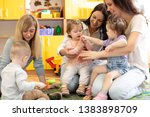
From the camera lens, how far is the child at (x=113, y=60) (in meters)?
1.87

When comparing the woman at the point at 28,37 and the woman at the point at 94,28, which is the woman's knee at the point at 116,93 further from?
the woman at the point at 28,37

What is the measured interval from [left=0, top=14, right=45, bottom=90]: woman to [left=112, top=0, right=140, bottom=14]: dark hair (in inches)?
22.5

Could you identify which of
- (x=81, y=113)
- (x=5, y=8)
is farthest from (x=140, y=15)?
(x=5, y=8)

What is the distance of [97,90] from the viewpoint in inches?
75.6

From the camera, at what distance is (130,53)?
195 cm

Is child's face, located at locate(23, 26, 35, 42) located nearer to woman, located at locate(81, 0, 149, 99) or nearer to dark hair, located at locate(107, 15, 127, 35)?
woman, located at locate(81, 0, 149, 99)

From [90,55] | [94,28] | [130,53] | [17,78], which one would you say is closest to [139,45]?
[130,53]

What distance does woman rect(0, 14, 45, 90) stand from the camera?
1940 millimetres

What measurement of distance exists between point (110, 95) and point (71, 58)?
49 centimetres

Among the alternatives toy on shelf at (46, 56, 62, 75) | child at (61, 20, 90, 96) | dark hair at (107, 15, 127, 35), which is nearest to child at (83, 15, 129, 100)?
dark hair at (107, 15, 127, 35)

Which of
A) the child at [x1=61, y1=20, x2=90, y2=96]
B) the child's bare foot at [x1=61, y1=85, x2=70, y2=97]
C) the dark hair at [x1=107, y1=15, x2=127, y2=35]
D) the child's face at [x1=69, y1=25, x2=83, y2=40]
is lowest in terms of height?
the child's bare foot at [x1=61, y1=85, x2=70, y2=97]

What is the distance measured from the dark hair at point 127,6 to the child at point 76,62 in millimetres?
328

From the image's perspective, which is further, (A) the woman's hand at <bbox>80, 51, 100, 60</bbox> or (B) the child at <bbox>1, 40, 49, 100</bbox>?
(A) the woman's hand at <bbox>80, 51, 100, 60</bbox>

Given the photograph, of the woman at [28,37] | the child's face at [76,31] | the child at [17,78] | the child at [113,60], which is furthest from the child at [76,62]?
the child at [17,78]
